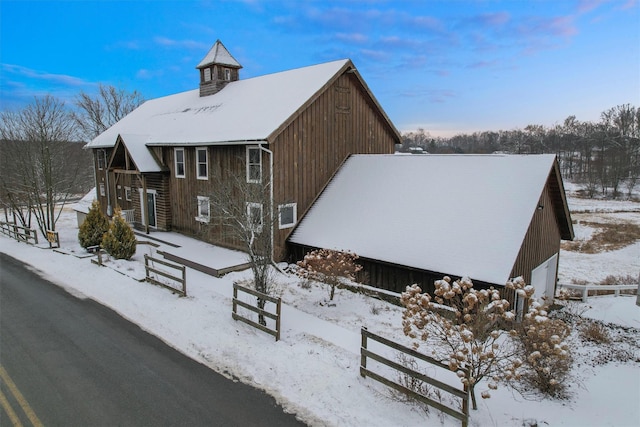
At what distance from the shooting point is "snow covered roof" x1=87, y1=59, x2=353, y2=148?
16203 mm

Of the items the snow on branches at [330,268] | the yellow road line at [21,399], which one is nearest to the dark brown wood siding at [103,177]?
the snow on branches at [330,268]

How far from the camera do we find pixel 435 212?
1336 centimetres

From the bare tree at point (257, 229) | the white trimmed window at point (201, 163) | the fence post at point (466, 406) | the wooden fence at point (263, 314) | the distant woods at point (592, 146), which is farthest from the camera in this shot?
the distant woods at point (592, 146)

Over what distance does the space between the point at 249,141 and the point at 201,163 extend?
455 cm

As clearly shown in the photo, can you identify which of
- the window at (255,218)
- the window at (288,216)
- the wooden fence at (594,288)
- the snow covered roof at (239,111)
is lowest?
the wooden fence at (594,288)

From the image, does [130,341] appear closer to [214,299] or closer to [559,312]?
[214,299]

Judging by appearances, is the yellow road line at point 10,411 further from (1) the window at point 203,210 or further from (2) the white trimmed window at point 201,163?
(2) the white trimmed window at point 201,163

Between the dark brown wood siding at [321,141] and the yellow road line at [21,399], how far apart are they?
9.43 meters

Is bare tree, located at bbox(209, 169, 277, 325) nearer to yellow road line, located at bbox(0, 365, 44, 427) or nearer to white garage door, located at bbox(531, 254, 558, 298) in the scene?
yellow road line, located at bbox(0, 365, 44, 427)

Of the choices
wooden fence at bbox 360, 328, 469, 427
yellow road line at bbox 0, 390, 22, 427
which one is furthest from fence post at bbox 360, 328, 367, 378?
yellow road line at bbox 0, 390, 22, 427

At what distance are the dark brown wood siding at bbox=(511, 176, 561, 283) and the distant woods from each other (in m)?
15.5

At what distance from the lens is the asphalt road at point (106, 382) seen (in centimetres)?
647

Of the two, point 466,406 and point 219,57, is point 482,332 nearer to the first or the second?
point 466,406

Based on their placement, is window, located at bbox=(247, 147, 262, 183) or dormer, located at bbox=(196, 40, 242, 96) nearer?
window, located at bbox=(247, 147, 262, 183)
